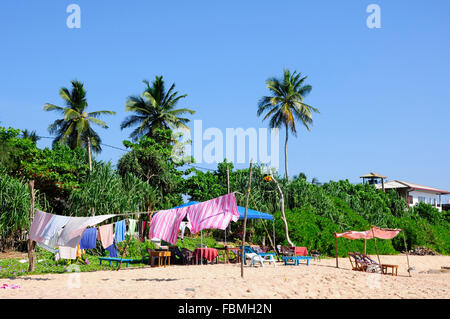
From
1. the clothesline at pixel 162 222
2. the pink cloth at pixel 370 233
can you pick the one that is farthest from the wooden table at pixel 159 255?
the pink cloth at pixel 370 233

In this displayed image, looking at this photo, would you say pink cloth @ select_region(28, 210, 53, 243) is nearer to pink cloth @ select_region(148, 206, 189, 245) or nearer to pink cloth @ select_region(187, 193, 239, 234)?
pink cloth @ select_region(148, 206, 189, 245)

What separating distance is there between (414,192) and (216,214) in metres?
50.7

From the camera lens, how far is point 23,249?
690 inches

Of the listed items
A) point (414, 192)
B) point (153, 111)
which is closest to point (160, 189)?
point (153, 111)

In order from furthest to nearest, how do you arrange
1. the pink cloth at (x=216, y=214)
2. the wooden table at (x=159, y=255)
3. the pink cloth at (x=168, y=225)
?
the wooden table at (x=159, y=255) → the pink cloth at (x=168, y=225) → the pink cloth at (x=216, y=214)

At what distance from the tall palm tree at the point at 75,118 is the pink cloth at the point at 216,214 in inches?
900

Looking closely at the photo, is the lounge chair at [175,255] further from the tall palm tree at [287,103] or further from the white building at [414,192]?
the white building at [414,192]

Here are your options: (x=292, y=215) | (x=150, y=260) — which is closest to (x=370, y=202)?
(x=292, y=215)

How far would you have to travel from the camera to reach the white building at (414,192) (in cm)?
5347

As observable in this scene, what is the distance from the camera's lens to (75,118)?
3297 centimetres

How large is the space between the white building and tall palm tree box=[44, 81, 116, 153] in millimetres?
37317

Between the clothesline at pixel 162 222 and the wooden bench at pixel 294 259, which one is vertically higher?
the clothesline at pixel 162 222

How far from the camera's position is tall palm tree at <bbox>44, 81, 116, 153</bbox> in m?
32.6

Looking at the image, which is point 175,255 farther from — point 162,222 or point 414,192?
point 414,192
